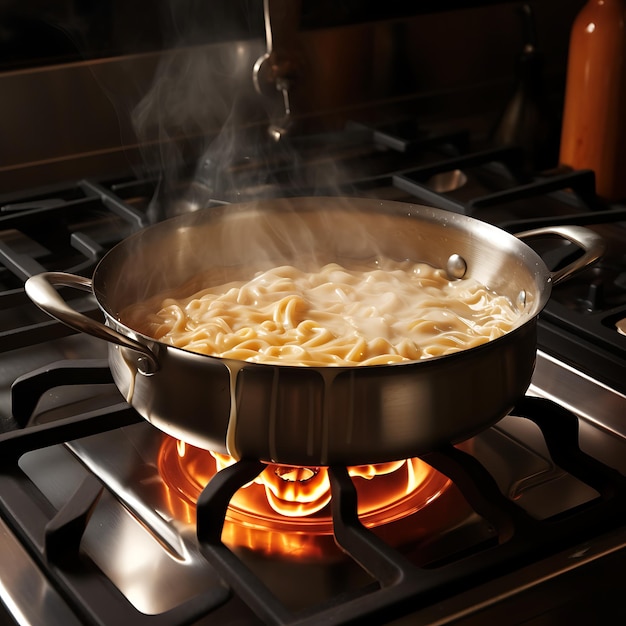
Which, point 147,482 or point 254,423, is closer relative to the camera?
point 254,423

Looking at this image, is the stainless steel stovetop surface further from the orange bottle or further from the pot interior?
the orange bottle

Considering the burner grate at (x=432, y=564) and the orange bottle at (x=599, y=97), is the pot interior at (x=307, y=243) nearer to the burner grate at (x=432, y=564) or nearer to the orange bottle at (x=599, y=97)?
the burner grate at (x=432, y=564)

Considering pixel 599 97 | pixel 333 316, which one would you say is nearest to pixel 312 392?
pixel 333 316

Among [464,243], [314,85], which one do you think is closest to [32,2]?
[314,85]

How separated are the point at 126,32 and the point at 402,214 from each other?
0.68 metres

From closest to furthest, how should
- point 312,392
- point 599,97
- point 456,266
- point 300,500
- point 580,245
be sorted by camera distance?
point 312,392 → point 300,500 → point 580,245 → point 456,266 → point 599,97

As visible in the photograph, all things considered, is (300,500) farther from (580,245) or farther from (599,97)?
(599,97)

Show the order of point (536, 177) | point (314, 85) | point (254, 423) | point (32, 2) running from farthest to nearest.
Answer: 1. point (314, 85)
2. point (536, 177)
3. point (32, 2)
4. point (254, 423)

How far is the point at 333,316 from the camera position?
1041 mm

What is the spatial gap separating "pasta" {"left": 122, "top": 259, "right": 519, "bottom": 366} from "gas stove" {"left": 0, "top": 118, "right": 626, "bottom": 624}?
0.29 ft

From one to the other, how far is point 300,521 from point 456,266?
1.40ft

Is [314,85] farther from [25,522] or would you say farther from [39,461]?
[25,522]

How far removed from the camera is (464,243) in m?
1.10

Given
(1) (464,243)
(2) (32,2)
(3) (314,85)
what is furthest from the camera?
(3) (314,85)
